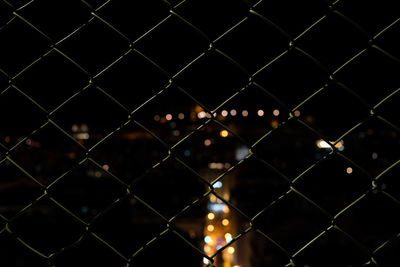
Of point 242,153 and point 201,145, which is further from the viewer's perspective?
point 201,145

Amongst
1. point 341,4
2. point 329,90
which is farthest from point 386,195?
point 341,4

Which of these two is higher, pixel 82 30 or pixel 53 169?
pixel 82 30

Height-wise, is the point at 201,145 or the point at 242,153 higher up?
the point at 242,153

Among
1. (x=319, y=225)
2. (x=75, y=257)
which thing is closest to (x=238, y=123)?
(x=319, y=225)

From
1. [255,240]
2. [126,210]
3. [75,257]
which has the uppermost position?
[75,257]

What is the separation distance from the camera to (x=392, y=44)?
1697 mm

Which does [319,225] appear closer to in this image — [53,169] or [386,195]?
[53,169]

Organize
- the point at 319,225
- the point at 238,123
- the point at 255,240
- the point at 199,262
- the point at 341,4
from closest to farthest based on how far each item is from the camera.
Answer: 1. the point at 341,4
2. the point at 199,262
3. the point at 255,240
4. the point at 319,225
5. the point at 238,123

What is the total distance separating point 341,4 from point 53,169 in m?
27.9

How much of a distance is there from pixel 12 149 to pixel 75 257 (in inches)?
652

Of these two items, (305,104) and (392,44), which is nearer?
(305,104)

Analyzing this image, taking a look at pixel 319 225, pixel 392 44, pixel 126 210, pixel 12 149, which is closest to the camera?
pixel 12 149

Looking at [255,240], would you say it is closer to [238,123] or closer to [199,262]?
[199,262]

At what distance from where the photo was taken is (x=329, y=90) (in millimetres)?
1373
